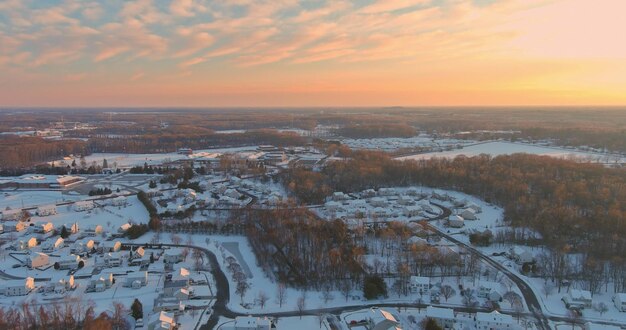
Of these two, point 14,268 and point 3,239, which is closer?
point 14,268

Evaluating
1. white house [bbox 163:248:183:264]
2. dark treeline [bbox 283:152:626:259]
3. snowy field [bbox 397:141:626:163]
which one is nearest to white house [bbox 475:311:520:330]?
dark treeline [bbox 283:152:626:259]

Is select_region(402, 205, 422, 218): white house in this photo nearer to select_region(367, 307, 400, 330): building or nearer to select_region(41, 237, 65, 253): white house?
select_region(367, 307, 400, 330): building

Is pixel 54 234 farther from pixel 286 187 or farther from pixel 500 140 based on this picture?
pixel 500 140

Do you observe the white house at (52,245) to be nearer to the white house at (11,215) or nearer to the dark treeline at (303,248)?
the white house at (11,215)

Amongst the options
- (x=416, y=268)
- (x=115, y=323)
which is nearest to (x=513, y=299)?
(x=416, y=268)

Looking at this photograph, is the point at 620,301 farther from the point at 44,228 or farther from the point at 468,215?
the point at 44,228
